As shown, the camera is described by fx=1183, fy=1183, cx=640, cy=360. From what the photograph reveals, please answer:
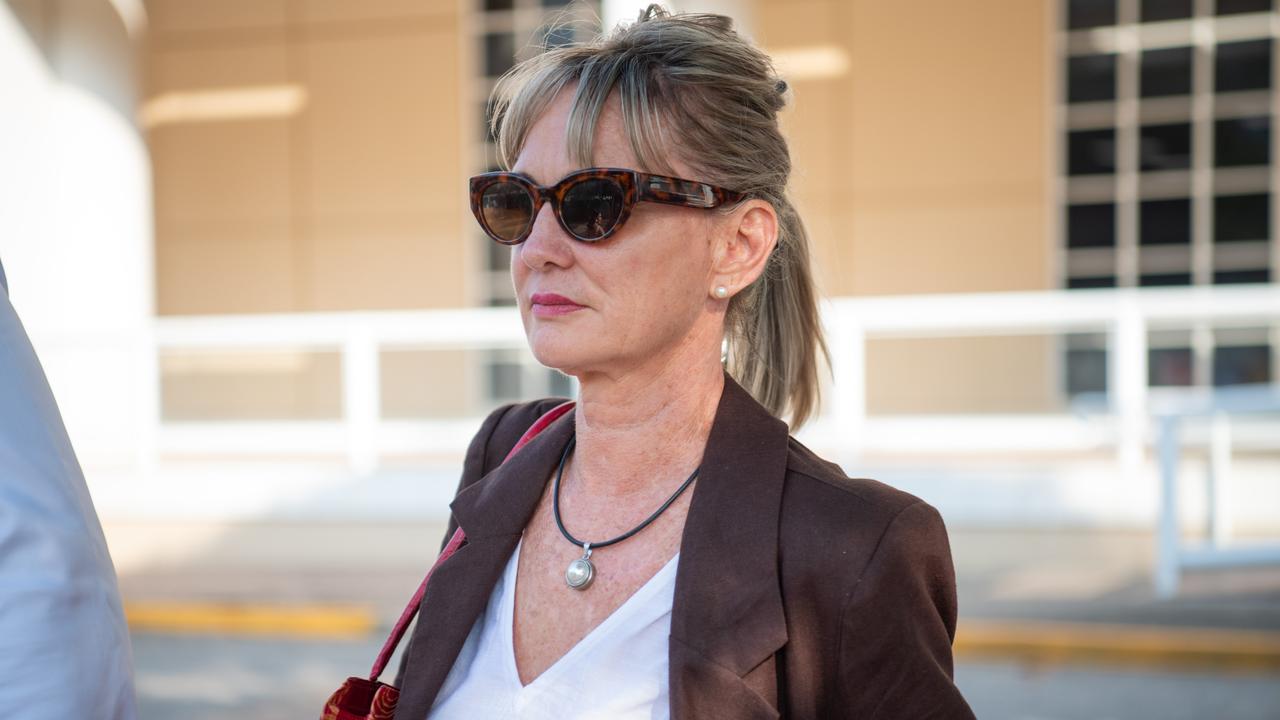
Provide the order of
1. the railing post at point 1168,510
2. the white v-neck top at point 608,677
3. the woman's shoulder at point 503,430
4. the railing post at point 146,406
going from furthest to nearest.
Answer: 1. the railing post at point 146,406
2. the railing post at point 1168,510
3. the woman's shoulder at point 503,430
4. the white v-neck top at point 608,677

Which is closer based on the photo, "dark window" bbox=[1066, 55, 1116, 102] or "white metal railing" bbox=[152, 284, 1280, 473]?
"white metal railing" bbox=[152, 284, 1280, 473]

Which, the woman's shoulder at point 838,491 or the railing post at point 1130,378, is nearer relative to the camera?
the woman's shoulder at point 838,491

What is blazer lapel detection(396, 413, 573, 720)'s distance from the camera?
5.45ft

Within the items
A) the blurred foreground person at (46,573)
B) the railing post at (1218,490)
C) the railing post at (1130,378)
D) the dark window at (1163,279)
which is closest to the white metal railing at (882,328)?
the railing post at (1130,378)

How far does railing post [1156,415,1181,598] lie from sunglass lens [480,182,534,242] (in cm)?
460

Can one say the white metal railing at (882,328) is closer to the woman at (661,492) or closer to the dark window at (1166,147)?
the dark window at (1166,147)

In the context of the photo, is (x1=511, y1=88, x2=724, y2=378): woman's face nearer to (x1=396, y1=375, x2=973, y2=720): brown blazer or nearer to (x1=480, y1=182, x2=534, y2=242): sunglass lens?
(x1=480, y1=182, x2=534, y2=242): sunglass lens

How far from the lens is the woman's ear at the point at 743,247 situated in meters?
1.69

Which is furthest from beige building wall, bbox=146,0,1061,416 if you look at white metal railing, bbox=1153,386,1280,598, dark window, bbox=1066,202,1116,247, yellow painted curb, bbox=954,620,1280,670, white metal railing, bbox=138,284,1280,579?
yellow painted curb, bbox=954,620,1280,670

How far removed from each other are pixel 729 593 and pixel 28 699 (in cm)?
78

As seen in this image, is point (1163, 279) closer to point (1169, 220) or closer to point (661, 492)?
point (1169, 220)

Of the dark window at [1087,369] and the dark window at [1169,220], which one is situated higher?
the dark window at [1169,220]

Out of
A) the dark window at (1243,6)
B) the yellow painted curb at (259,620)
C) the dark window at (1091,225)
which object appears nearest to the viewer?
the yellow painted curb at (259,620)

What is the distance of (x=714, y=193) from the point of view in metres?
1.63
